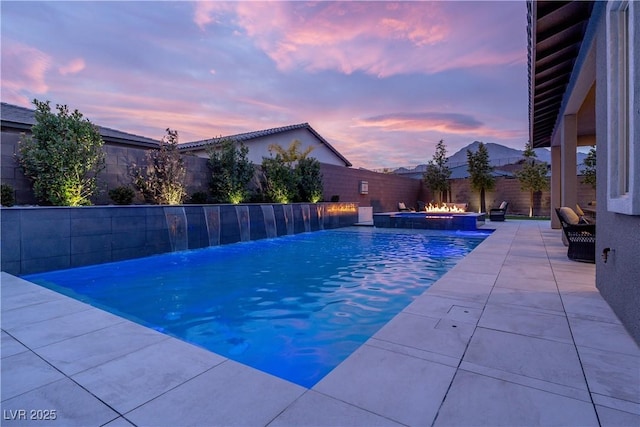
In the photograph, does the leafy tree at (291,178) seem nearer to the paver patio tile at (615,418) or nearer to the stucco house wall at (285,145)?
the stucco house wall at (285,145)

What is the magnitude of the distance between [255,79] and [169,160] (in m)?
5.37

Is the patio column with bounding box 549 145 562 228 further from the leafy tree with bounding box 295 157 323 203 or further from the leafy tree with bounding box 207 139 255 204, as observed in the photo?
the leafy tree with bounding box 207 139 255 204

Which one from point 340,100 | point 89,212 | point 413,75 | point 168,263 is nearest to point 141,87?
point 89,212

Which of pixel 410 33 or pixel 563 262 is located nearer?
pixel 563 262

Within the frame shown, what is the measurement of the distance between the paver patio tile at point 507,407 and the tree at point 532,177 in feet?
65.3

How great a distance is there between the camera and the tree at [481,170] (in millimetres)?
19359

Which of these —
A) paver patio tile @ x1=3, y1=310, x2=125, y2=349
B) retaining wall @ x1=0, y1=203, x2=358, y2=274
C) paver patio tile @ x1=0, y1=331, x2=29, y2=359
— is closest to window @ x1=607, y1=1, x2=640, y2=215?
paver patio tile @ x1=3, y1=310, x2=125, y2=349

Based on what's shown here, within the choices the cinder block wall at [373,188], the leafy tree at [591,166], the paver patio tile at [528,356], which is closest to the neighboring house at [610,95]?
the paver patio tile at [528,356]

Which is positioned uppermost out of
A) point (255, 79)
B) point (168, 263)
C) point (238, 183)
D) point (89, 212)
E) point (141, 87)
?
point (255, 79)

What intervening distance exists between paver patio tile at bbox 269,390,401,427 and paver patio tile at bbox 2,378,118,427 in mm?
938

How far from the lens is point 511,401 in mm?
1768

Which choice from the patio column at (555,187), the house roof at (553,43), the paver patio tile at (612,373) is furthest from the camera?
the patio column at (555,187)

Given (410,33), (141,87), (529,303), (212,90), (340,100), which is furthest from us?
(340,100)

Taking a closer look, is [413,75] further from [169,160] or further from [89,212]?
[89,212]
